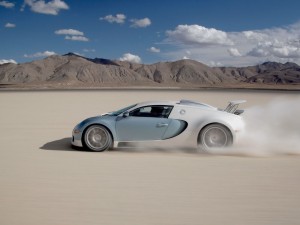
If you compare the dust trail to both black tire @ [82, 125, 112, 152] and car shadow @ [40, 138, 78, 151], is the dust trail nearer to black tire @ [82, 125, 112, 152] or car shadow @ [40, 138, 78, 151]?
black tire @ [82, 125, 112, 152]

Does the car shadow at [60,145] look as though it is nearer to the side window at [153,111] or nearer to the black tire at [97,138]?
the black tire at [97,138]

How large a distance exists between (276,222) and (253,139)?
5250mm

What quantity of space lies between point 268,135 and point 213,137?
2.13 m

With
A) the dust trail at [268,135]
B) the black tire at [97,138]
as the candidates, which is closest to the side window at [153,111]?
the black tire at [97,138]

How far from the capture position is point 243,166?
7230mm

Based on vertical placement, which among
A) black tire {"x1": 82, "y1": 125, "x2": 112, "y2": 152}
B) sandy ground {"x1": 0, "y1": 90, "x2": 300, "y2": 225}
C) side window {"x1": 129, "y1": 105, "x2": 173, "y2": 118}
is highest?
side window {"x1": 129, "y1": 105, "x2": 173, "y2": 118}

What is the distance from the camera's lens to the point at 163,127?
844 cm

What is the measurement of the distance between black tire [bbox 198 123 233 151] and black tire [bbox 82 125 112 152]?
206 centimetres

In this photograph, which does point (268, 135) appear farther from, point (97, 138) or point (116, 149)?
point (97, 138)

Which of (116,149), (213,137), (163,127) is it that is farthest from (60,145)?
(213,137)

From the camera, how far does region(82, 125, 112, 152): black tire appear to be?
866cm

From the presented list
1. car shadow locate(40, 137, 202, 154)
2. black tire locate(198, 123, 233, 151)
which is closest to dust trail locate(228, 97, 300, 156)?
black tire locate(198, 123, 233, 151)

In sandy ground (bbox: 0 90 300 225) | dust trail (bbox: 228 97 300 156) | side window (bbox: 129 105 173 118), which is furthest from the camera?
dust trail (bbox: 228 97 300 156)

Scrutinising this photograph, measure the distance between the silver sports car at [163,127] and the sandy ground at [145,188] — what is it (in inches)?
12.4
